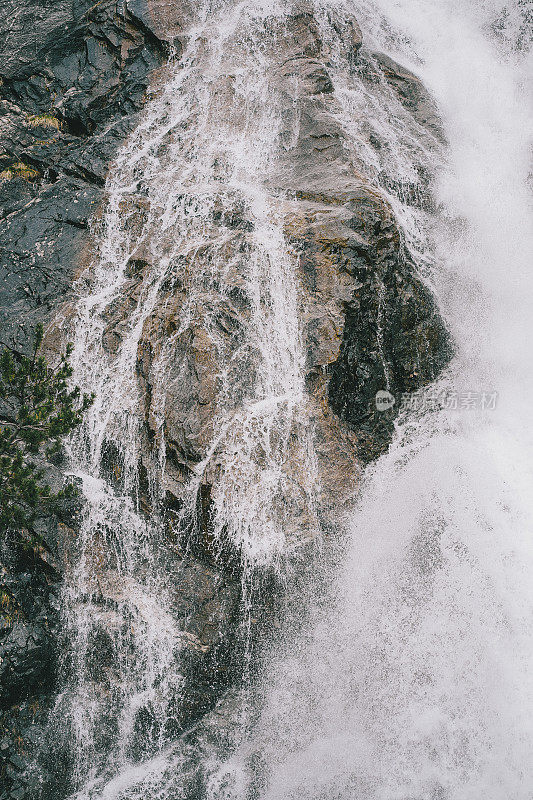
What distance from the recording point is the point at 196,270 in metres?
10.2

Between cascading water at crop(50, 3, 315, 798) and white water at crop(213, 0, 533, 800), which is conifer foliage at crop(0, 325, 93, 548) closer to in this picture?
cascading water at crop(50, 3, 315, 798)

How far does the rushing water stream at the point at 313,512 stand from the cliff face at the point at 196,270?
0.61ft

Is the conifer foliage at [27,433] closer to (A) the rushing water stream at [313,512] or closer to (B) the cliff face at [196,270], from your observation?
(B) the cliff face at [196,270]

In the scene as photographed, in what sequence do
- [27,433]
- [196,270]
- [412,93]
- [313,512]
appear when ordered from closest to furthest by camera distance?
[27,433] < [313,512] < [196,270] < [412,93]

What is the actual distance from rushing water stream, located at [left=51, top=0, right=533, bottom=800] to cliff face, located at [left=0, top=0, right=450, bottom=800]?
186 millimetres

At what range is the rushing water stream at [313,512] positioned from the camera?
8805 mm

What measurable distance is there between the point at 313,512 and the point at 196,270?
4.57m

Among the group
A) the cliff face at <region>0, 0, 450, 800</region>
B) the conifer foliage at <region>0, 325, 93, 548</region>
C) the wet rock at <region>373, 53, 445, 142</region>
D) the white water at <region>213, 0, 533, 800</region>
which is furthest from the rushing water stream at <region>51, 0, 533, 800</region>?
the conifer foliage at <region>0, 325, 93, 548</region>

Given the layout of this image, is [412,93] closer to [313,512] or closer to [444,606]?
[313,512]

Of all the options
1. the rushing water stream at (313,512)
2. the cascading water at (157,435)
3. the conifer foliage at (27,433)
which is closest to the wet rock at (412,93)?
the rushing water stream at (313,512)

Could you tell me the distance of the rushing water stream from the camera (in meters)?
8.80

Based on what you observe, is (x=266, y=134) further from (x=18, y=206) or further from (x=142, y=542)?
(x=142, y=542)

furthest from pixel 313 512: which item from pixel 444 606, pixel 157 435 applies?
pixel 157 435

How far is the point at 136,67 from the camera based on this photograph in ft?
43.6
